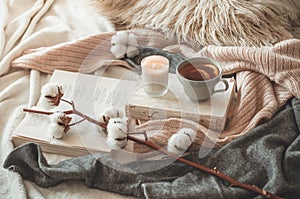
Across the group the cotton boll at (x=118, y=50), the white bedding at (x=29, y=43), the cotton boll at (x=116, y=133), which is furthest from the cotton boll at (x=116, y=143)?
the cotton boll at (x=118, y=50)

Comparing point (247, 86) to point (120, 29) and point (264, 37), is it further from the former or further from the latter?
point (120, 29)

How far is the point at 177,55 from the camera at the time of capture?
1389 mm

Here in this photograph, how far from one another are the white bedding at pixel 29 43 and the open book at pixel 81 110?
3 centimetres

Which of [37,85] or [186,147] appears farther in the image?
[37,85]

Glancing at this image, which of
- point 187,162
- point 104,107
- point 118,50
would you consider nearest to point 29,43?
point 118,50

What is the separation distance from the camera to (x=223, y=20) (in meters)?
1.39

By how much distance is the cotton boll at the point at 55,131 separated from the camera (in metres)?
1.15

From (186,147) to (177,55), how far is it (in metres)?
0.34

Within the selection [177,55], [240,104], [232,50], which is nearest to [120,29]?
[177,55]

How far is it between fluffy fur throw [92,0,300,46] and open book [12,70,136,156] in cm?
24

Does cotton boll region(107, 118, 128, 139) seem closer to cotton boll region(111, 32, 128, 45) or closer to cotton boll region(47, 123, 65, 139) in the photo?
cotton boll region(47, 123, 65, 139)

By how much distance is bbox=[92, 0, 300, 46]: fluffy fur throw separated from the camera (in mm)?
1381

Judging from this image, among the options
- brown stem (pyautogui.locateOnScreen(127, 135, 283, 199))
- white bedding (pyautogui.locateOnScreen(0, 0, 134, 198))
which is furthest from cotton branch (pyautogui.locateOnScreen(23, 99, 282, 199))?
white bedding (pyautogui.locateOnScreen(0, 0, 134, 198))

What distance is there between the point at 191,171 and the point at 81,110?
31cm
